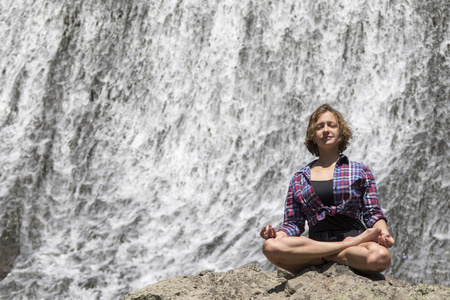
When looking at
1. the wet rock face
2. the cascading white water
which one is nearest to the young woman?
the cascading white water

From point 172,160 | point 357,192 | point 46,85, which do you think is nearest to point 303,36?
point 172,160

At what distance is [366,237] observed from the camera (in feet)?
11.9

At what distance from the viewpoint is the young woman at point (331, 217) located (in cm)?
364

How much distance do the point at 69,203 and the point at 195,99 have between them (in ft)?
9.20

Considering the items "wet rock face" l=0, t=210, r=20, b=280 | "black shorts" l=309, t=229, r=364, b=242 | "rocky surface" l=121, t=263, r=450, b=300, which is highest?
"black shorts" l=309, t=229, r=364, b=242

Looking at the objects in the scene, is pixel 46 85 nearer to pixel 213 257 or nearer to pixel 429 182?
pixel 213 257

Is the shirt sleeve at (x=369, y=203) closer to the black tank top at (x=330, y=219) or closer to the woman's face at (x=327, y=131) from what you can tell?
the black tank top at (x=330, y=219)

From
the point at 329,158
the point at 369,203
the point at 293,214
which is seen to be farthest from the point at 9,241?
the point at 369,203

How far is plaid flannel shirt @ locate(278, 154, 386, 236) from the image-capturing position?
3.78m

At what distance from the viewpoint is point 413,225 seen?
8375mm

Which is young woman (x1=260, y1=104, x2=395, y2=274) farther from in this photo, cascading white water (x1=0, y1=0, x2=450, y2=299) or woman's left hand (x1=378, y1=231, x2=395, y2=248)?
cascading white water (x1=0, y1=0, x2=450, y2=299)

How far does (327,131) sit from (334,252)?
797 millimetres

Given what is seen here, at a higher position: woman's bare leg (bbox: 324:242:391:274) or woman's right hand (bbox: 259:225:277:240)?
woman's right hand (bbox: 259:225:277:240)

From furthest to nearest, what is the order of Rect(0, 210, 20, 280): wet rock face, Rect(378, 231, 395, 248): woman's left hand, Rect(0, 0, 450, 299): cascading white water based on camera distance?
Rect(0, 210, 20, 280): wet rock face, Rect(0, 0, 450, 299): cascading white water, Rect(378, 231, 395, 248): woman's left hand
